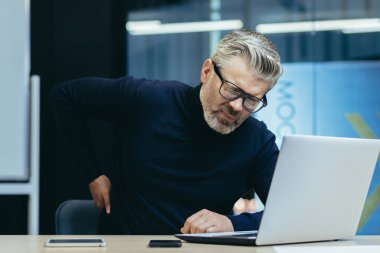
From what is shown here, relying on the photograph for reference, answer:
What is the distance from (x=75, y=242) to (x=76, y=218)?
0.78 metres

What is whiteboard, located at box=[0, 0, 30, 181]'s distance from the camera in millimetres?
3674

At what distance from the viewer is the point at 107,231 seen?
2.62m

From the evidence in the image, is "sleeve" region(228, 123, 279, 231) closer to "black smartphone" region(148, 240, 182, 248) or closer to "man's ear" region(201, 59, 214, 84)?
"man's ear" region(201, 59, 214, 84)

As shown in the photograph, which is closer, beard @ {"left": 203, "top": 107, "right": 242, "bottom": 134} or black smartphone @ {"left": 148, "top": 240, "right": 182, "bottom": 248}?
black smartphone @ {"left": 148, "top": 240, "right": 182, "bottom": 248}

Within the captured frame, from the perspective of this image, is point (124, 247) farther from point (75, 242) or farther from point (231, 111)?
point (231, 111)

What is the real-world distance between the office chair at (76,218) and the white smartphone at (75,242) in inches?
27.3

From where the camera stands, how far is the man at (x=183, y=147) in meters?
2.46

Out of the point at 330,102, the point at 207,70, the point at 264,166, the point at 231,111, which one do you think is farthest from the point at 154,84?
the point at 330,102

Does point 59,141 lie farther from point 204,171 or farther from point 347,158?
point 347,158

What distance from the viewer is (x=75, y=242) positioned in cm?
184

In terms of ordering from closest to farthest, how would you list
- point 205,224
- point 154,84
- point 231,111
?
1. point 205,224
2. point 231,111
3. point 154,84

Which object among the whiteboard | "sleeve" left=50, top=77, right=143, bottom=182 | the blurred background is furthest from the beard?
the blurred background

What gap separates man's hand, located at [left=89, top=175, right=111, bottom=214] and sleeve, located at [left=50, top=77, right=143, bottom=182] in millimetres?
36

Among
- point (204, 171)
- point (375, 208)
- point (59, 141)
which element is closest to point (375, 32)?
point (375, 208)
